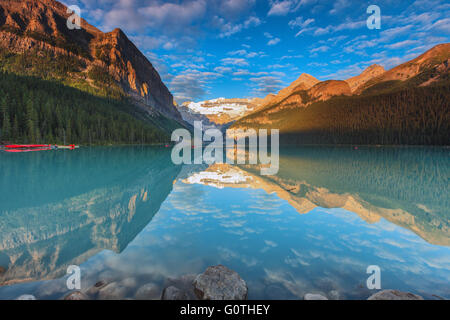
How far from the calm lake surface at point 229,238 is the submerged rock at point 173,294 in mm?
433

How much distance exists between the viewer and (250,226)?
46.2 feet

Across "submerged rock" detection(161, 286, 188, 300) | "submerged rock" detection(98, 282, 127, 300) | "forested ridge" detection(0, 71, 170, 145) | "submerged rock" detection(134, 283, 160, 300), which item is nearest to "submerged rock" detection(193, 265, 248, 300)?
"submerged rock" detection(161, 286, 188, 300)

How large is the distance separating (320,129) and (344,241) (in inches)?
7725

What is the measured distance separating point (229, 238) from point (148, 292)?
5781 millimetres

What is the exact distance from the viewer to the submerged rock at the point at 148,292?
6805mm

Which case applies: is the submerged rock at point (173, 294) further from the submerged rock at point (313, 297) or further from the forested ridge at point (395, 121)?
the forested ridge at point (395, 121)

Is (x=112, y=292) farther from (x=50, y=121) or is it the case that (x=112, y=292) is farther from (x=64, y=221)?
(x=50, y=121)

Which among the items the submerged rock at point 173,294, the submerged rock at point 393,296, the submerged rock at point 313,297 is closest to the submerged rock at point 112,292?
the submerged rock at point 173,294

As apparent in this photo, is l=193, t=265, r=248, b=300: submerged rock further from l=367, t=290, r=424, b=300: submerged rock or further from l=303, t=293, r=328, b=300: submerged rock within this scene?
l=367, t=290, r=424, b=300: submerged rock

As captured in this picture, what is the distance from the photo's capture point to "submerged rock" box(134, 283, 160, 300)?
680 cm

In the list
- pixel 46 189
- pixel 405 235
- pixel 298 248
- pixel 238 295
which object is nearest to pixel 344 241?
pixel 298 248

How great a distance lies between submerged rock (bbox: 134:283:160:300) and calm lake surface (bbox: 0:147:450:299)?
6.0 inches

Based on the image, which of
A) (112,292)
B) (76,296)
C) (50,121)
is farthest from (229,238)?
(50,121)
